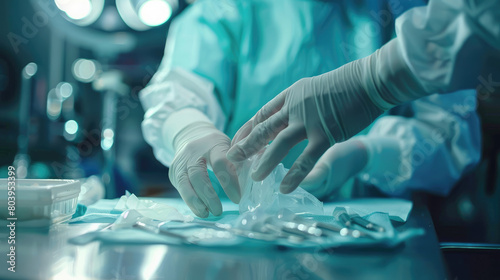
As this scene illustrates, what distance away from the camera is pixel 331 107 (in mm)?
708

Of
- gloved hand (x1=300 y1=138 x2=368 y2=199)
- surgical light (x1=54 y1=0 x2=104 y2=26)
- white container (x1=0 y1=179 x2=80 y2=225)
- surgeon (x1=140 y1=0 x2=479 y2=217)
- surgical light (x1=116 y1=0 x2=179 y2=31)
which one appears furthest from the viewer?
surgical light (x1=116 y1=0 x2=179 y2=31)

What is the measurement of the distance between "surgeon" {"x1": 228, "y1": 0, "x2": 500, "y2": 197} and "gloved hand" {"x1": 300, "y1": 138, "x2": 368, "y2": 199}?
0.32 metres

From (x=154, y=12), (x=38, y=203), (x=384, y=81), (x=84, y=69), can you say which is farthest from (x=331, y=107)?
(x=84, y=69)

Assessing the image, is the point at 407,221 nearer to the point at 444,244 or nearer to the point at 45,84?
the point at 444,244

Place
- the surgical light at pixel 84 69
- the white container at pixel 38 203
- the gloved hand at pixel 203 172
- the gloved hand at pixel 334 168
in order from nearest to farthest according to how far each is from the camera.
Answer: the white container at pixel 38 203 < the gloved hand at pixel 203 172 < the gloved hand at pixel 334 168 < the surgical light at pixel 84 69

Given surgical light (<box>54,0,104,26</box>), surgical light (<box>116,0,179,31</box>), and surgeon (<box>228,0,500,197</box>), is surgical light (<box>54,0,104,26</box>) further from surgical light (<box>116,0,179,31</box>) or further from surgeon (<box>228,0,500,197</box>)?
surgeon (<box>228,0,500,197</box>)

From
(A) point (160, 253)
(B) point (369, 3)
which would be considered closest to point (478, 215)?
(B) point (369, 3)

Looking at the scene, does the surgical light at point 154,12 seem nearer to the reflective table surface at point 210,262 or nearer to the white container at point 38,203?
the white container at point 38,203

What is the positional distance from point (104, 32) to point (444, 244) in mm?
1903

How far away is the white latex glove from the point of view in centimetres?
70

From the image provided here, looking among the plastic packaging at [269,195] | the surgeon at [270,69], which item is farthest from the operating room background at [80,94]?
the plastic packaging at [269,195]

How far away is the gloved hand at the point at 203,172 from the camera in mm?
794

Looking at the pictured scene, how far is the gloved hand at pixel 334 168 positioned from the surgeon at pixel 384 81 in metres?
0.32

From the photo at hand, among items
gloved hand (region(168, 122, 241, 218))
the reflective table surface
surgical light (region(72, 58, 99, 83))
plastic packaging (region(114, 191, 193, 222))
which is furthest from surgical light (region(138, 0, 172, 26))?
the reflective table surface
